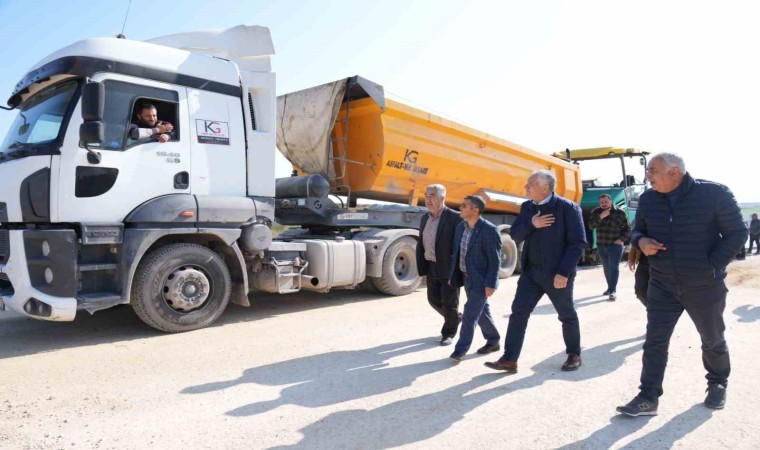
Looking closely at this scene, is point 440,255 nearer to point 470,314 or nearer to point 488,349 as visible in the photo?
point 470,314

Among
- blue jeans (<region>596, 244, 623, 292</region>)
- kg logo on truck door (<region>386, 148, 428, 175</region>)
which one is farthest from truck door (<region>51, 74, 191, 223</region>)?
blue jeans (<region>596, 244, 623, 292</region>)

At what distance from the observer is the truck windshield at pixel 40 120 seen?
4.96m

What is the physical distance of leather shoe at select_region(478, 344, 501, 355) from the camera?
15.5 feet

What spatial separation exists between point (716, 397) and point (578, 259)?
127 cm

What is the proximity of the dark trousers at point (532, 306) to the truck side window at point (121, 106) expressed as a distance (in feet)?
13.1

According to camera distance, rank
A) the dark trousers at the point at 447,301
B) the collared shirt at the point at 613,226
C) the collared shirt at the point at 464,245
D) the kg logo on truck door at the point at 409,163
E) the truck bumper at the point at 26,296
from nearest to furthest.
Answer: the collared shirt at the point at 464,245 → the truck bumper at the point at 26,296 → the dark trousers at the point at 447,301 → the collared shirt at the point at 613,226 → the kg logo on truck door at the point at 409,163

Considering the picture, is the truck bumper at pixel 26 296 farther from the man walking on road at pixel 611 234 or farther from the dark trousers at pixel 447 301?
the man walking on road at pixel 611 234

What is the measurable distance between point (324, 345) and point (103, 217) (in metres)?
2.50

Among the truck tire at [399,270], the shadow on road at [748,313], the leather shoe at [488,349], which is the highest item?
the truck tire at [399,270]

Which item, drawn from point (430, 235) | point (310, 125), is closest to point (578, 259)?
point (430, 235)

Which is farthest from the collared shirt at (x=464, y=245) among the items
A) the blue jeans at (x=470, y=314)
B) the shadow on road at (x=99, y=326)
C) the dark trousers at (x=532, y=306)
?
the shadow on road at (x=99, y=326)

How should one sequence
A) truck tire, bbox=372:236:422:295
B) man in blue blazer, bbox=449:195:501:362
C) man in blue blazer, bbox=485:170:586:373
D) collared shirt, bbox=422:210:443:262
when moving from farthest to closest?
truck tire, bbox=372:236:422:295
collared shirt, bbox=422:210:443:262
man in blue blazer, bbox=449:195:501:362
man in blue blazer, bbox=485:170:586:373

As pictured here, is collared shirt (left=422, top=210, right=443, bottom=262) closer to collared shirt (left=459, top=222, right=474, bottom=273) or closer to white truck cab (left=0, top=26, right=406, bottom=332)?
collared shirt (left=459, top=222, right=474, bottom=273)

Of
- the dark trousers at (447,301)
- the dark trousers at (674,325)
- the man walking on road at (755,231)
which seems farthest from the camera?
the man walking on road at (755,231)
